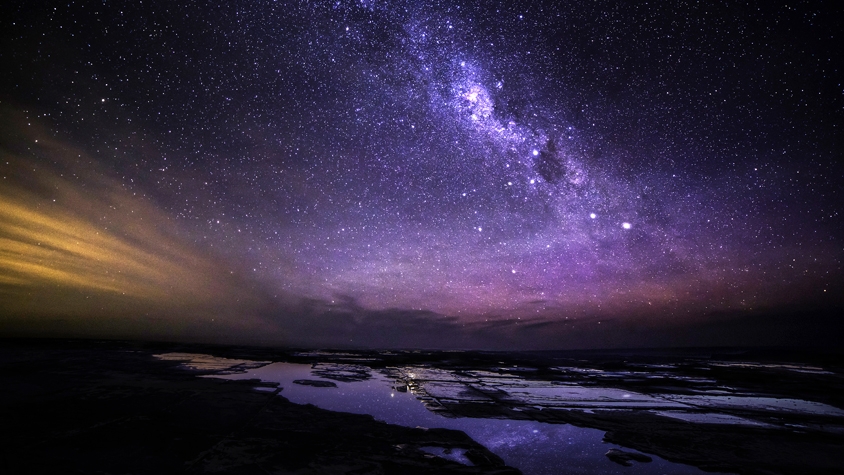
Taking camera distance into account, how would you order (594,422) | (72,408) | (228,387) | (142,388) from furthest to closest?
(228,387) < (142,388) < (594,422) < (72,408)

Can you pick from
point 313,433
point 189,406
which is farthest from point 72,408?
point 313,433

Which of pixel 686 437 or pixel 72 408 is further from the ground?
pixel 72 408

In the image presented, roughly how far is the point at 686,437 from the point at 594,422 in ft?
5.49

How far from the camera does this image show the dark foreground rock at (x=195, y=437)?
14.4 ft

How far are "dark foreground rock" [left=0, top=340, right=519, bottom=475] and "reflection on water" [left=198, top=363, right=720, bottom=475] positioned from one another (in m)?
0.38

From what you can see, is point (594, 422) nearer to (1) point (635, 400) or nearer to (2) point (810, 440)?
(2) point (810, 440)

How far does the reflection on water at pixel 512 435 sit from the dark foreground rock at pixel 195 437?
38cm

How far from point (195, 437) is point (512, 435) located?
5300mm

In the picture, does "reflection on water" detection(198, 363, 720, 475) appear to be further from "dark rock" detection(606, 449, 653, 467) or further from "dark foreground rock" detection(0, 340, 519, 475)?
"dark foreground rock" detection(0, 340, 519, 475)

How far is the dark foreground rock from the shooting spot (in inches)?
173

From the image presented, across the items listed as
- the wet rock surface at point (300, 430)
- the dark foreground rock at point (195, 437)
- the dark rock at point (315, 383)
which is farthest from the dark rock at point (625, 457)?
the dark rock at point (315, 383)

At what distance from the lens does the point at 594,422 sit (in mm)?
8000

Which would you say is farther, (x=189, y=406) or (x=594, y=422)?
(x=594, y=422)

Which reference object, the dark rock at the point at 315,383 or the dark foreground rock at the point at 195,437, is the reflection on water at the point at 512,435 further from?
the dark rock at the point at 315,383
